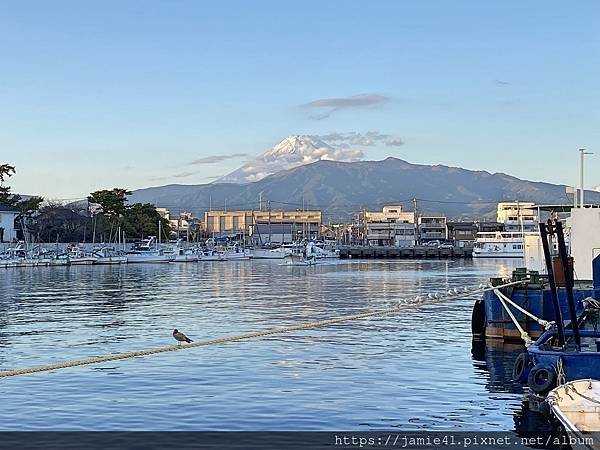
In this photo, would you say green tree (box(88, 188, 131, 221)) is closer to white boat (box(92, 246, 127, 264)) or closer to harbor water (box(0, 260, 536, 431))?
white boat (box(92, 246, 127, 264))

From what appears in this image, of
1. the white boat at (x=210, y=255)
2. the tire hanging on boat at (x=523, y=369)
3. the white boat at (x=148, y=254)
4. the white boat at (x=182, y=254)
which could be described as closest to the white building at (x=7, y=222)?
the white boat at (x=148, y=254)

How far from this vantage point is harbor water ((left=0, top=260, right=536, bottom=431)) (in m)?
19.2

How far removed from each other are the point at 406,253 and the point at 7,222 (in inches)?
3496

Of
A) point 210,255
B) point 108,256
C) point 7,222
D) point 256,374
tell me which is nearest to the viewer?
point 256,374

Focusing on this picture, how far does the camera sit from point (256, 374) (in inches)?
982

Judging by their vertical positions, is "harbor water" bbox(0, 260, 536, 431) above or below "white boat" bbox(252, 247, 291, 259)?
below

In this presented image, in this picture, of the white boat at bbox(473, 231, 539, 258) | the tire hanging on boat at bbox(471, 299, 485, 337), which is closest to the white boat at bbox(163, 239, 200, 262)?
the white boat at bbox(473, 231, 539, 258)

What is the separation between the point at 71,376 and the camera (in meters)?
24.6

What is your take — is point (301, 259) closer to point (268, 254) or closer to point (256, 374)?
point (268, 254)

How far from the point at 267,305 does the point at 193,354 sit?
2227cm

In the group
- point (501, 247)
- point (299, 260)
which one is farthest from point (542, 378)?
point (501, 247)

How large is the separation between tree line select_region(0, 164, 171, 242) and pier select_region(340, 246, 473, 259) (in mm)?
43930

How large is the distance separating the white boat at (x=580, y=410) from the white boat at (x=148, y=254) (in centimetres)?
12671

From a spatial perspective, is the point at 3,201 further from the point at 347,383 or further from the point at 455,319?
the point at 347,383
